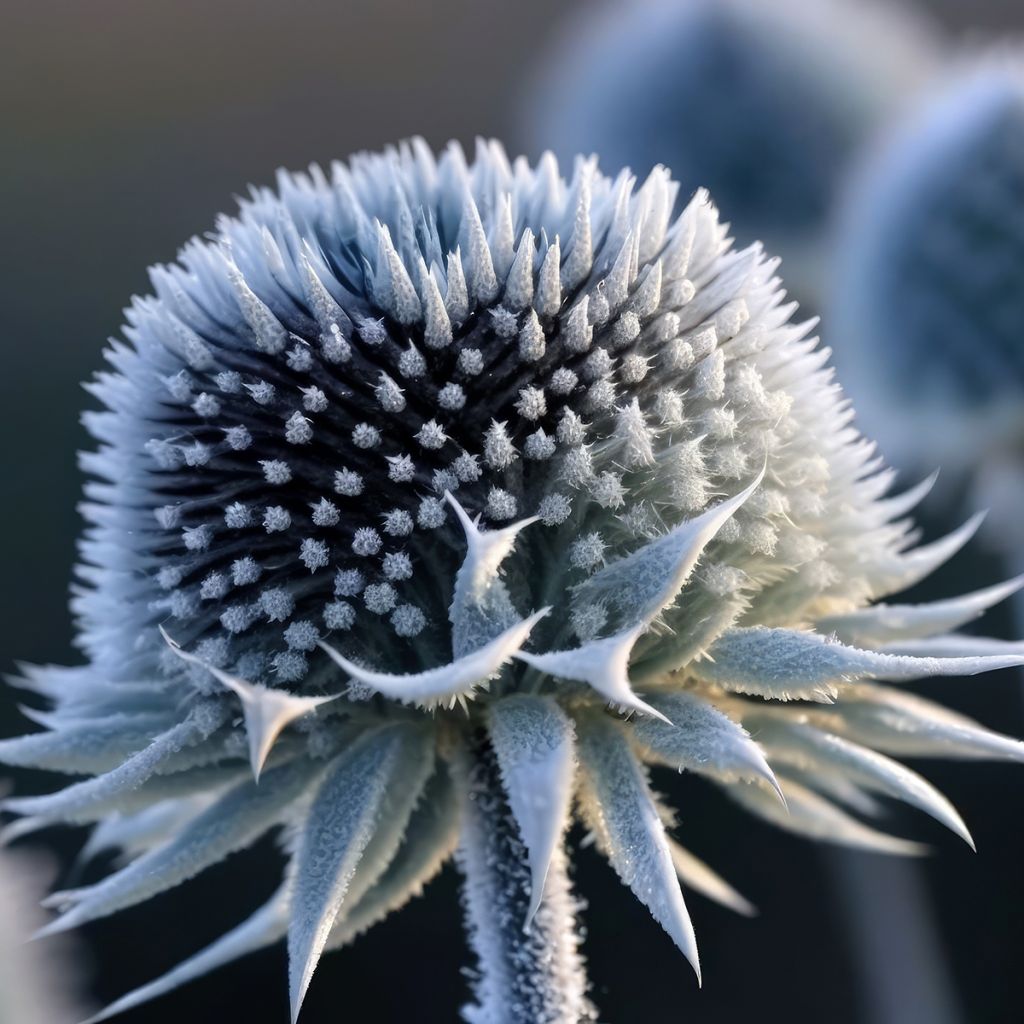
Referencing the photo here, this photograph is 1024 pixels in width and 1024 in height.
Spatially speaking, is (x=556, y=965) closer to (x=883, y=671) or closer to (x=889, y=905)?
(x=883, y=671)

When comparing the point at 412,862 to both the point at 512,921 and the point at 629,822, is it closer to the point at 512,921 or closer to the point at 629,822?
the point at 512,921

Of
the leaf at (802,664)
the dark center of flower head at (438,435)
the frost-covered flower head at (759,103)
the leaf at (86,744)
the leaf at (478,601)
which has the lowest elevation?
the leaf at (802,664)

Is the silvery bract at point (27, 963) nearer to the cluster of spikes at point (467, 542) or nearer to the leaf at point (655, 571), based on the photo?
the cluster of spikes at point (467, 542)

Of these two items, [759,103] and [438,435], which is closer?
[438,435]

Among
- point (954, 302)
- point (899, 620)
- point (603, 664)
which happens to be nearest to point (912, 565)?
point (899, 620)

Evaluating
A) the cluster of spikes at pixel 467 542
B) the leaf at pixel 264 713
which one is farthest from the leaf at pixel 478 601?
the leaf at pixel 264 713

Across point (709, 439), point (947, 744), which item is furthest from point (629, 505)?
point (947, 744)

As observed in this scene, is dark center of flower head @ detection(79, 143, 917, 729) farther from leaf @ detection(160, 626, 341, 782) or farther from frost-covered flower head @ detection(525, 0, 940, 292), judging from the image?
frost-covered flower head @ detection(525, 0, 940, 292)

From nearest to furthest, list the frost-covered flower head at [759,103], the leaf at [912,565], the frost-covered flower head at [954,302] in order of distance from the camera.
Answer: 1. the leaf at [912,565]
2. the frost-covered flower head at [954,302]
3. the frost-covered flower head at [759,103]
